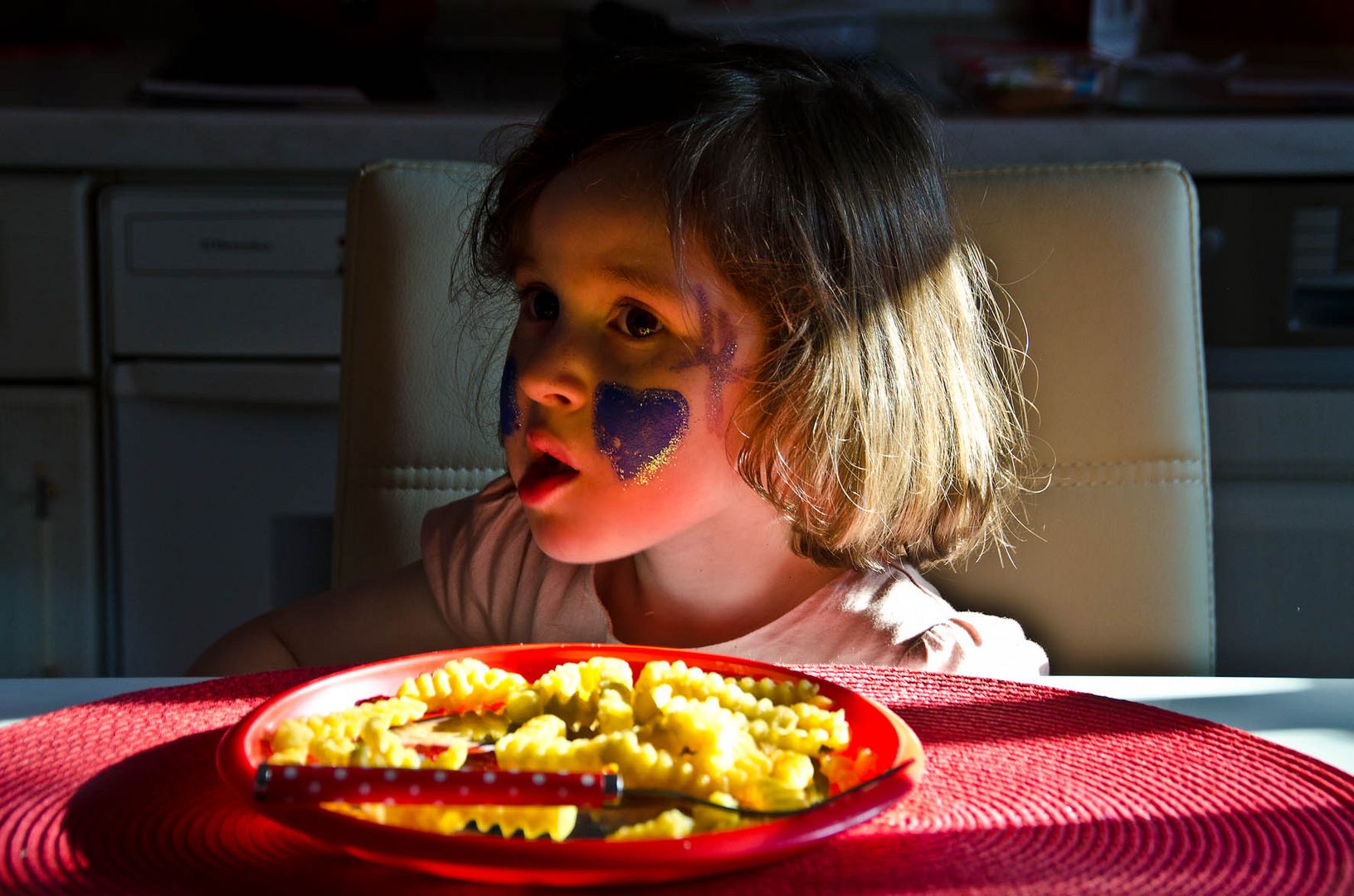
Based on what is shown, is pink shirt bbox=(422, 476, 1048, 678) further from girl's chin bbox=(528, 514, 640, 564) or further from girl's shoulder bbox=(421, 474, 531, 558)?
girl's chin bbox=(528, 514, 640, 564)

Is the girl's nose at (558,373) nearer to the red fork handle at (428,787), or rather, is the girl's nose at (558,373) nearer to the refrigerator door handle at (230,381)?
the red fork handle at (428,787)

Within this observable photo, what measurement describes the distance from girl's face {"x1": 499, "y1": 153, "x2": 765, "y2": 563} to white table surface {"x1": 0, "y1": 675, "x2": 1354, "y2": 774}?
24 centimetres

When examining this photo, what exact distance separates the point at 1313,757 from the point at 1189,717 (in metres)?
0.06

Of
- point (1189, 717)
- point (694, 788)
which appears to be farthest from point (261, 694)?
point (1189, 717)

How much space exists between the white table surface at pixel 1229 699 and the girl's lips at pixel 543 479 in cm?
22

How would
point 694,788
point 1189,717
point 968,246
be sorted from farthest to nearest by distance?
point 968,246
point 1189,717
point 694,788

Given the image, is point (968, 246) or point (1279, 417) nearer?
point (968, 246)

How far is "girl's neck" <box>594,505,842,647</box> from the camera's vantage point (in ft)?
3.06

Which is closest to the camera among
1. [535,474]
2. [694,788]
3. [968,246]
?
Result: [694,788]

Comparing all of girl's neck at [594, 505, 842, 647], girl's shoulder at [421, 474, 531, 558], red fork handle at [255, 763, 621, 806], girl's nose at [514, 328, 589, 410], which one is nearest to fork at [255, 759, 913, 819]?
red fork handle at [255, 763, 621, 806]

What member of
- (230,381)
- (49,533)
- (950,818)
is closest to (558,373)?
(950,818)

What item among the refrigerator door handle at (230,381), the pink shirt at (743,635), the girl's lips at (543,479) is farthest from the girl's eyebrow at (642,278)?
the refrigerator door handle at (230,381)

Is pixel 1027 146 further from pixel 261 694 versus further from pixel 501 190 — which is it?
pixel 261 694

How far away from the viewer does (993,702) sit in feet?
2.07
